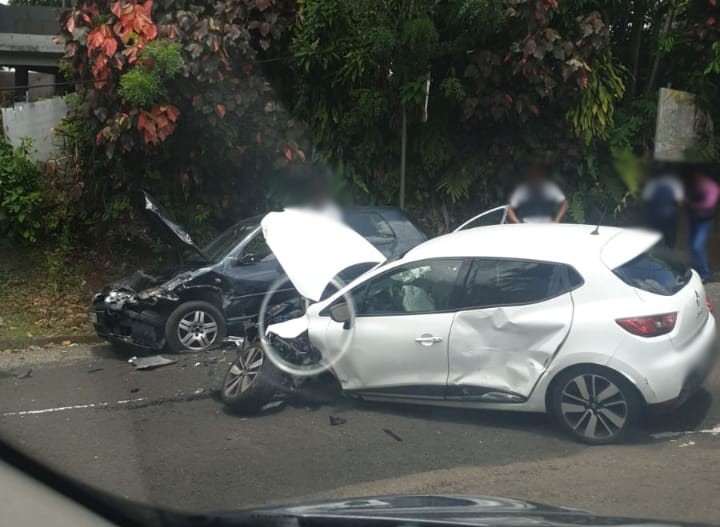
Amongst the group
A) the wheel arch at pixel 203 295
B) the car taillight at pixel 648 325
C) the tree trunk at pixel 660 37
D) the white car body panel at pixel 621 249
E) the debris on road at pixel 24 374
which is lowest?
the debris on road at pixel 24 374

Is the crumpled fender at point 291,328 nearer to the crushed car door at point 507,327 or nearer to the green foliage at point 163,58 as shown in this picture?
the crushed car door at point 507,327

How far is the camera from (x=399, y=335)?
643cm

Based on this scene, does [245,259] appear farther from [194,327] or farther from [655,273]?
[655,273]

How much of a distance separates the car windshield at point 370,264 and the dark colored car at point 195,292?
3 centimetres

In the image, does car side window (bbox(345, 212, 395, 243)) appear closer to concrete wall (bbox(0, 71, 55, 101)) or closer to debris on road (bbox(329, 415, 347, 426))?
debris on road (bbox(329, 415, 347, 426))

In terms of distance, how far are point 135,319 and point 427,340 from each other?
3883 mm

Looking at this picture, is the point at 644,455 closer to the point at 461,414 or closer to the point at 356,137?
the point at 461,414

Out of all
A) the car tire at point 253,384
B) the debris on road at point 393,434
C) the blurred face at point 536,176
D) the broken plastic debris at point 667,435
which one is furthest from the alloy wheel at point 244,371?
the blurred face at point 536,176

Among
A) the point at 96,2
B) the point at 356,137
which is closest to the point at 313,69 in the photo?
the point at 356,137

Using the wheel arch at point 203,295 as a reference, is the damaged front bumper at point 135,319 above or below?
below

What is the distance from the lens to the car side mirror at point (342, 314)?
6695 millimetres

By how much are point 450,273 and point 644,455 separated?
186cm

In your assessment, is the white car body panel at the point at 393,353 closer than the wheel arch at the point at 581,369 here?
No

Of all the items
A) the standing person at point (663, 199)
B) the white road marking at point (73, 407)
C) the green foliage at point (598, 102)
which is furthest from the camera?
the green foliage at point (598, 102)
